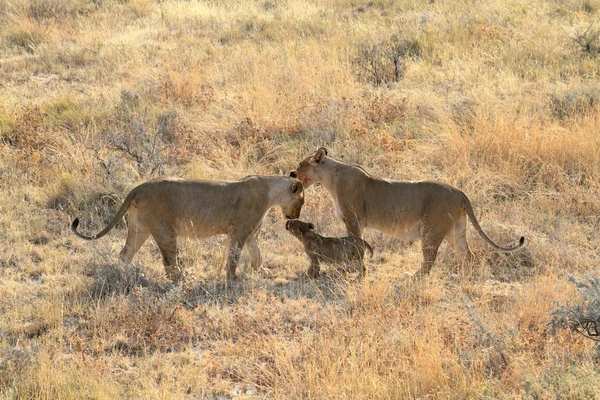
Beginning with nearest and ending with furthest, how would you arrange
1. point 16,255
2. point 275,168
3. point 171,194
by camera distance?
1. point 171,194
2. point 16,255
3. point 275,168

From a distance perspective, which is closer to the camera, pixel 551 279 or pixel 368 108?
pixel 551 279

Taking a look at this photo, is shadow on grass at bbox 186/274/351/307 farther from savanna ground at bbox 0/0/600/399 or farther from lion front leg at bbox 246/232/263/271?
lion front leg at bbox 246/232/263/271

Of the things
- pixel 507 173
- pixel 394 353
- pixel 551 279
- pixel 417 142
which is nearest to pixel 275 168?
pixel 417 142

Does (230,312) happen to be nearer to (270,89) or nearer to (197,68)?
(270,89)

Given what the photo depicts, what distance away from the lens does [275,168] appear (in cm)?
1159

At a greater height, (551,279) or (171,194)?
(171,194)

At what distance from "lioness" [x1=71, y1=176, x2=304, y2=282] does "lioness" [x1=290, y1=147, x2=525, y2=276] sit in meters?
0.55

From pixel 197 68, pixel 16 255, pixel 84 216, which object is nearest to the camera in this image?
pixel 16 255

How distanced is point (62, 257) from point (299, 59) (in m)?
7.81

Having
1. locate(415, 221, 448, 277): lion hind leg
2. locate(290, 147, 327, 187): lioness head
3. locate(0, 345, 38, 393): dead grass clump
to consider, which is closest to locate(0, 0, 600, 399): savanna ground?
locate(0, 345, 38, 393): dead grass clump

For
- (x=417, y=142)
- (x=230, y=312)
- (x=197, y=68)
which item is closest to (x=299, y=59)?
(x=197, y=68)

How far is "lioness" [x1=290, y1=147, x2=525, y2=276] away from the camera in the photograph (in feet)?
28.2

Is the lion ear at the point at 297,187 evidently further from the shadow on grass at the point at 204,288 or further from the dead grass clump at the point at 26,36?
the dead grass clump at the point at 26,36

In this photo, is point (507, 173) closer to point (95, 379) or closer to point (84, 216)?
point (84, 216)
